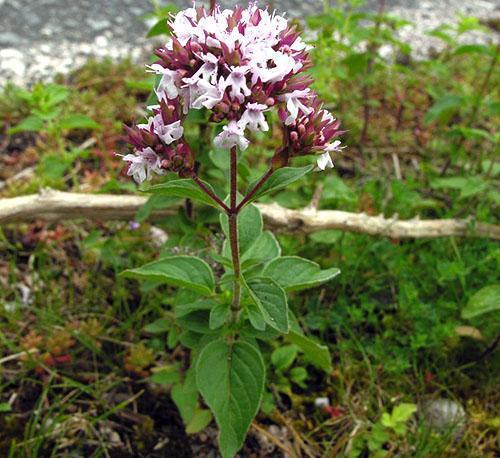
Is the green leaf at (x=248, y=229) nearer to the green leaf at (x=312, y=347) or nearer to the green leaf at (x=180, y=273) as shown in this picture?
the green leaf at (x=180, y=273)

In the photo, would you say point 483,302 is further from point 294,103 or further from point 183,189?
point 183,189

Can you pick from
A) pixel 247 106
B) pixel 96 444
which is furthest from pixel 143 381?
pixel 247 106

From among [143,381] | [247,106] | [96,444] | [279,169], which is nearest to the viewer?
[247,106]

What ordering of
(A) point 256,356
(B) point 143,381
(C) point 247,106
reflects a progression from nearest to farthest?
(C) point 247,106 → (A) point 256,356 → (B) point 143,381

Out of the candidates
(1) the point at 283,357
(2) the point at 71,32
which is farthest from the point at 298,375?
A: (2) the point at 71,32

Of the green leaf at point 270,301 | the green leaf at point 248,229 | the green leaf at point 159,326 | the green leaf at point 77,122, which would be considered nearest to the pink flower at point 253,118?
the green leaf at point 270,301

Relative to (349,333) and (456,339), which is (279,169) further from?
(456,339)

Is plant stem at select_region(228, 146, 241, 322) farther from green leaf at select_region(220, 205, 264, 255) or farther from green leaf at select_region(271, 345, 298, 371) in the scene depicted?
green leaf at select_region(271, 345, 298, 371)
